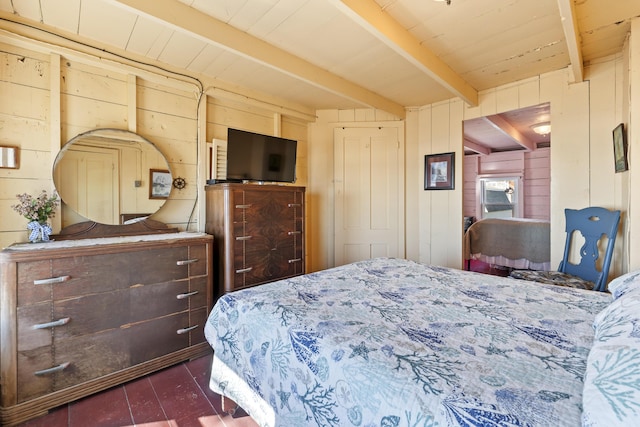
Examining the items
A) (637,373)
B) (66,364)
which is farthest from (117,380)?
(637,373)

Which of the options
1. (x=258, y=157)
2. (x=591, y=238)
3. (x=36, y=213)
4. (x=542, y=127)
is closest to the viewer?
(x=36, y=213)

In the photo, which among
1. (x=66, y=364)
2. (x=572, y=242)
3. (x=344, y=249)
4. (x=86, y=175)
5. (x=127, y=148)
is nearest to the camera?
(x=66, y=364)

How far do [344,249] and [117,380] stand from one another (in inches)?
99.9

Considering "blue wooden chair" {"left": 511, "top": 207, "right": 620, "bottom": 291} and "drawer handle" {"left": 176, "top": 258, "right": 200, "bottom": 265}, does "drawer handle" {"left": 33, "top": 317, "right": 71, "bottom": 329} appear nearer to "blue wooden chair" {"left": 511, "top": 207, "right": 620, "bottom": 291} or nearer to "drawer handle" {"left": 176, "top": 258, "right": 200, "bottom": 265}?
"drawer handle" {"left": 176, "top": 258, "right": 200, "bottom": 265}

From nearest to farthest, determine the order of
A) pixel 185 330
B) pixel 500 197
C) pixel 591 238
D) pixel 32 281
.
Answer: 1. pixel 32 281
2. pixel 185 330
3. pixel 591 238
4. pixel 500 197

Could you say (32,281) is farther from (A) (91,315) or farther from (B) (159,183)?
(B) (159,183)

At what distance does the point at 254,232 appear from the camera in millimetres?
2570

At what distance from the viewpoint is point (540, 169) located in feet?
22.2

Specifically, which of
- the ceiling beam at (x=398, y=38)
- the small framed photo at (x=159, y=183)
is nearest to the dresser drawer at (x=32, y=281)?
the small framed photo at (x=159, y=183)

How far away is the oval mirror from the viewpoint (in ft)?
6.86

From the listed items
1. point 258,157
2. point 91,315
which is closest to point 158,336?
point 91,315

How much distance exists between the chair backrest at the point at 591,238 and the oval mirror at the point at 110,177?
3557 mm

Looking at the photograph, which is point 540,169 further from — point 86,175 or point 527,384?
point 86,175

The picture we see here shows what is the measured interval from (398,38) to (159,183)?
2182 millimetres
